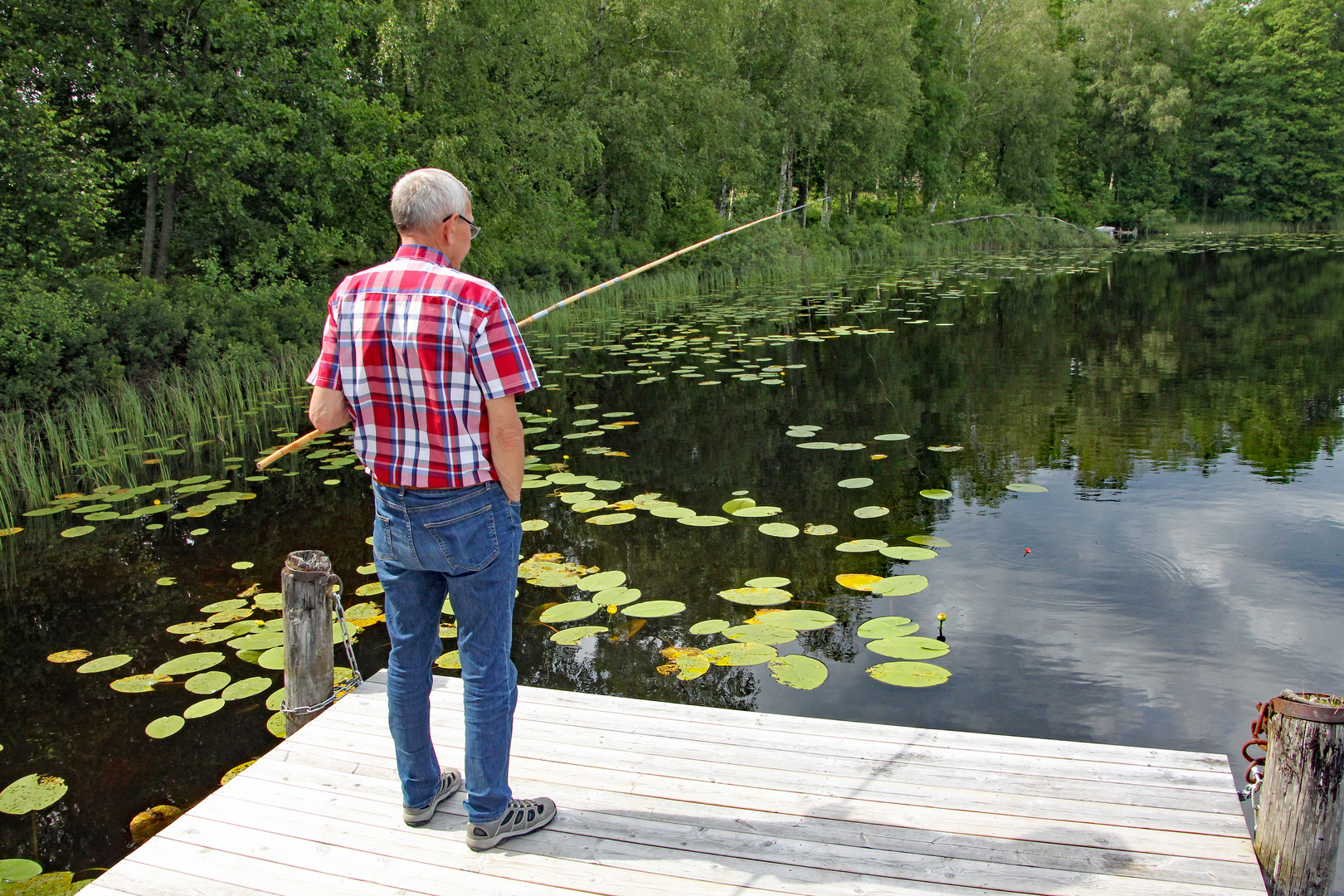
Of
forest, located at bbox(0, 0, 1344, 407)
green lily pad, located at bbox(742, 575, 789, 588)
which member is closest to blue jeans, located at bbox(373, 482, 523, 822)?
green lily pad, located at bbox(742, 575, 789, 588)

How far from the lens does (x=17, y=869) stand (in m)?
2.88

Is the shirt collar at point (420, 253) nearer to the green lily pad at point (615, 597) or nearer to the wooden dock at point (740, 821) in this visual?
the wooden dock at point (740, 821)

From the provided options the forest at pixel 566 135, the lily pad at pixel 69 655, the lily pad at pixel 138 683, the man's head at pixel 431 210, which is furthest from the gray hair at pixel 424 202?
the forest at pixel 566 135

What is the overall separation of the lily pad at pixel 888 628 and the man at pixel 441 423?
2.35 m

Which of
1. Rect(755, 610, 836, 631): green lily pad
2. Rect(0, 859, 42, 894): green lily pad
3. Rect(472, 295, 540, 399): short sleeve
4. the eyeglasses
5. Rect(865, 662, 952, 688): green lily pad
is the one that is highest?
the eyeglasses

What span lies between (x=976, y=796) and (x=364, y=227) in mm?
13571

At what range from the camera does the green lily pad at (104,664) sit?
163 inches

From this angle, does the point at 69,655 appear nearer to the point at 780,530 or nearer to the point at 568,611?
the point at 568,611

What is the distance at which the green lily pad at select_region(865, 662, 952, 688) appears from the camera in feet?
12.4

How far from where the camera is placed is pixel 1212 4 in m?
44.5

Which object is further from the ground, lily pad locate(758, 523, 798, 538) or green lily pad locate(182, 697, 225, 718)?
lily pad locate(758, 523, 798, 538)

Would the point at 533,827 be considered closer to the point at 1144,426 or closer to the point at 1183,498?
the point at 1183,498

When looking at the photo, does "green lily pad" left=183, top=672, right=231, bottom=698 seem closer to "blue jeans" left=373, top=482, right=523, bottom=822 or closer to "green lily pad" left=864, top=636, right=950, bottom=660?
"blue jeans" left=373, top=482, right=523, bottom=822

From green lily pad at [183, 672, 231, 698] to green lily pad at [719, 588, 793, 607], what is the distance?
2309mm
